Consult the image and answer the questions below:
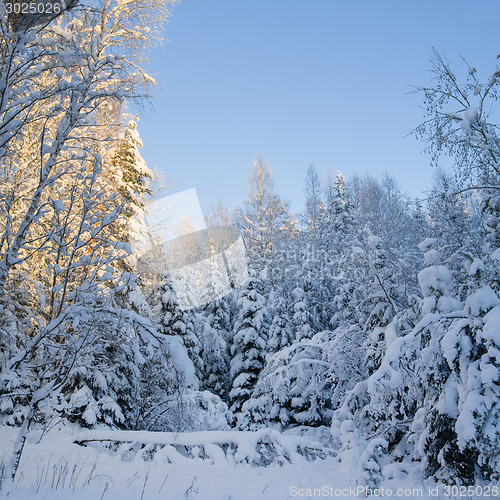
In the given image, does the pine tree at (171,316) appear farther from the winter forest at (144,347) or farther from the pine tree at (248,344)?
the winter forest at (144,347)

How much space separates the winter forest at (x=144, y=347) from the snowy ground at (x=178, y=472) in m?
0.05

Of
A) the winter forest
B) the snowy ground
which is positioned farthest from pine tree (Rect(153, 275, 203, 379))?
the snowy ground

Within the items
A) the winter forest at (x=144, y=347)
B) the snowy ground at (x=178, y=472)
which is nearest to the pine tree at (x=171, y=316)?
the winter forest at (x=144, y=347)

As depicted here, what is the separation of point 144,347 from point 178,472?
326 cm

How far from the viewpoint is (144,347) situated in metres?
4.37

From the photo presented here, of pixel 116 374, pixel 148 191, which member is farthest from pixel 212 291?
pixel 116 374

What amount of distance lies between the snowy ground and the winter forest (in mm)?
47

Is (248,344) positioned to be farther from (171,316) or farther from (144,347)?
(144,347)

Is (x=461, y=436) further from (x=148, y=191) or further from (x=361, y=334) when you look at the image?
(x=148, y=191)

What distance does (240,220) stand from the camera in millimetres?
24297

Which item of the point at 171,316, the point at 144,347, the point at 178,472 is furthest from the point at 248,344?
the point at 144,347

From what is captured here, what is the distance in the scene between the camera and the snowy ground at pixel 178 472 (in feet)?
14.5

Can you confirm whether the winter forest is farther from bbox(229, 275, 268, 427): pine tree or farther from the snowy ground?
bbox(229, 275, 268, 427): pine tree

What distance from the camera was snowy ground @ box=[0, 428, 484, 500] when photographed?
441 cm
